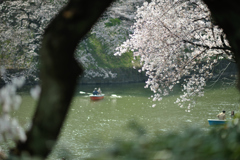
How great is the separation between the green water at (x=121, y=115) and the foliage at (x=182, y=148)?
9.29 metres

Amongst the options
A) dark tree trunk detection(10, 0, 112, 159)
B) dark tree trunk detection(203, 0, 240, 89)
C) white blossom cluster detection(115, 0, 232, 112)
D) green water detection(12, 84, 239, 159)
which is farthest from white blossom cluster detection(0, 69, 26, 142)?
green water detection(12, 84, 239, 159)

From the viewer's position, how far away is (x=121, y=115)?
58.6 feet

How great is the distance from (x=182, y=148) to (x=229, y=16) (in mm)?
1013

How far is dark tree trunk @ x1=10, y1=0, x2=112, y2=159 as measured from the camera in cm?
229

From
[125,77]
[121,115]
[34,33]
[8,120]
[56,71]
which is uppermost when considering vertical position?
[56,71]

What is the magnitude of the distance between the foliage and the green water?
929cm

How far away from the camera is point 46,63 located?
2.32m

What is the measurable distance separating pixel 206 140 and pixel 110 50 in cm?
2974

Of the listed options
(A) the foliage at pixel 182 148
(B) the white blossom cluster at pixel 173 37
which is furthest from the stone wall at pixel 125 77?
(A) the foliage at pixel 182 148

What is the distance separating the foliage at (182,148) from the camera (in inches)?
67.1

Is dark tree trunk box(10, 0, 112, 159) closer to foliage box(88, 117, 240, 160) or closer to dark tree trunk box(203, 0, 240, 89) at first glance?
foliage box(88, 117, 240, 160)

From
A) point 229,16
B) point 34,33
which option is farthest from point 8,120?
point 34,33

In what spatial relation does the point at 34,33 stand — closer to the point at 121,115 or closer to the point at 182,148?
the point at 121,115

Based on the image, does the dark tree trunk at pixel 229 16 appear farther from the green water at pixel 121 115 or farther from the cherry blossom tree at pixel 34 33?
the cherry blossom tree at pixel 34 33
